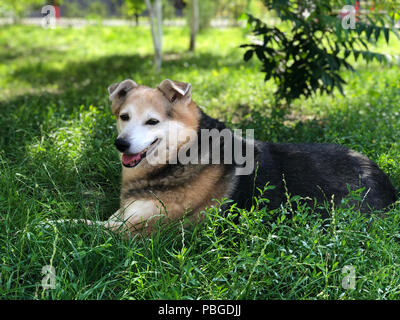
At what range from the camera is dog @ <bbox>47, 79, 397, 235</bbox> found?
10.7ft

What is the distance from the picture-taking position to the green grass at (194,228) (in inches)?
103

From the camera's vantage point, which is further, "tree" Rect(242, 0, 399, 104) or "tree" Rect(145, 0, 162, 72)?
"tree" Rect(145, 0, 162, 72)

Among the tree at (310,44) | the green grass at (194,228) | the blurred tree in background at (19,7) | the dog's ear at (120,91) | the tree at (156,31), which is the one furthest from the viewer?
the blurred tree in background at (19,7)

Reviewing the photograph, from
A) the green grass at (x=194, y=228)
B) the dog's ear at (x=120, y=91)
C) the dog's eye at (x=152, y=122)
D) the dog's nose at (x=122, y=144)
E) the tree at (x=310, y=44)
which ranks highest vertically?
the tree at (x=310, y=44)

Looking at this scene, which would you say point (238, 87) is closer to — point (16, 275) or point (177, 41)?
point (16, 275)

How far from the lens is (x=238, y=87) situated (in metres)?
7.67

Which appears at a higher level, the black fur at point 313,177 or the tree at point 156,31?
the tree at point 156,31

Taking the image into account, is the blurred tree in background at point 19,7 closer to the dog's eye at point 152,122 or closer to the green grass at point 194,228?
the green grass at point 194,228

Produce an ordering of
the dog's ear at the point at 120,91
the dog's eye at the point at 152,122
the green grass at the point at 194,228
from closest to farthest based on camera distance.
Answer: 1. the green grass at the point at 194,228
2. the dog's eye at the point at 152,122
3. the dog's ear at the point at 120,91

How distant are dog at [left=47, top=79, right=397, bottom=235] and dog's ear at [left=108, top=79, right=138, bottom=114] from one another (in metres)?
0.01

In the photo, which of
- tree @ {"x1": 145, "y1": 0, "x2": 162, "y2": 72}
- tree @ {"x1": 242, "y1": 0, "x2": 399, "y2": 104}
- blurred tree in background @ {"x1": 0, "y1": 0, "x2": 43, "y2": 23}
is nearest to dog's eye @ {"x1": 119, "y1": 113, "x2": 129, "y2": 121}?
tree @ {"x1": 242, "y1": 0, "x2": 399, "y2": 104}

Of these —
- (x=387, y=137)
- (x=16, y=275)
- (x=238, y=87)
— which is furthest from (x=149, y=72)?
(x=16, y=275)

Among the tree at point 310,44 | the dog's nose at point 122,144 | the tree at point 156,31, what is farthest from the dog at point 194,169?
the tree at point 156,31

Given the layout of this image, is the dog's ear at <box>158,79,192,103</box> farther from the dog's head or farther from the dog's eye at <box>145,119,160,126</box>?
the dog's eye at <box>145,119,160,126</box>
